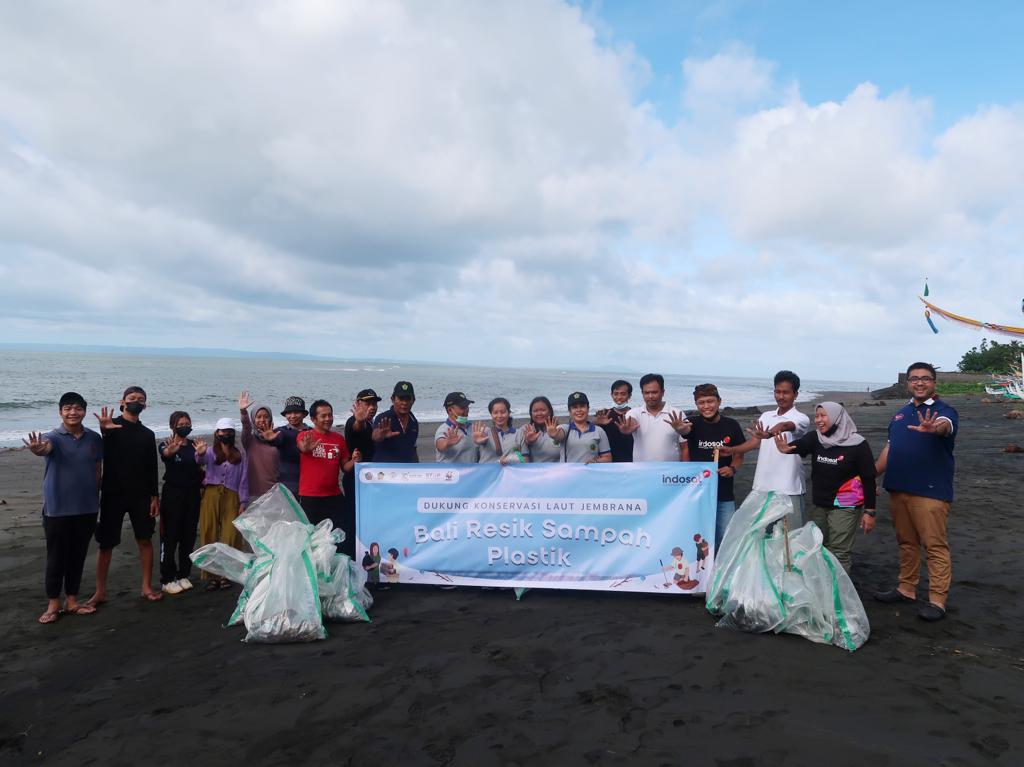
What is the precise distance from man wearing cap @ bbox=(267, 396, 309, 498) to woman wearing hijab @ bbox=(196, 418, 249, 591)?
0.33 m

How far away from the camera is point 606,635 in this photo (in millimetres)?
3910

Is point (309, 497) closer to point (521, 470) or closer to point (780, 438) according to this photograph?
point (521, 470)

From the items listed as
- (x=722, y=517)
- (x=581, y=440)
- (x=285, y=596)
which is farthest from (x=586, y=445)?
(x=285, y=596)

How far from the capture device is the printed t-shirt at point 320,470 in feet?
15.8

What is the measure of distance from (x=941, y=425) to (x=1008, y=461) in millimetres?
9392

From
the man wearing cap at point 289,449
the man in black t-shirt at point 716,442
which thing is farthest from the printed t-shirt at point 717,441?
the man wearing cap at point 289,449

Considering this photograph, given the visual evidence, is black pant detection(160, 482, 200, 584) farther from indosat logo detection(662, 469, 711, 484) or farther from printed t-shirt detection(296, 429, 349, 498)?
indosat logo detection(662, 469, 711, 484)

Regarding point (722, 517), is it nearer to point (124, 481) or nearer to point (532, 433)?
point (532, 433)

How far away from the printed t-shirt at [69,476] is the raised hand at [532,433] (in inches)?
131

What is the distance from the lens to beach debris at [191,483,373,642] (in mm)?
3846

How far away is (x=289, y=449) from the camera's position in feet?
16.4

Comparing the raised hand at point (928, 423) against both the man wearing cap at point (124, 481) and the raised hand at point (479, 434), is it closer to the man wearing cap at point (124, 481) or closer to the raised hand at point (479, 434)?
the raised hand at point (479, 434)

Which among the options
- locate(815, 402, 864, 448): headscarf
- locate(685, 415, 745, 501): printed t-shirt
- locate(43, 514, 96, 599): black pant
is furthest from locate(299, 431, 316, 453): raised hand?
locate(815, 402, 864, 448): headscarf

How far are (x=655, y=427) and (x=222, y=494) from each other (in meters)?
3.83
